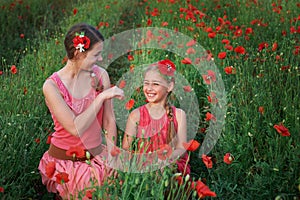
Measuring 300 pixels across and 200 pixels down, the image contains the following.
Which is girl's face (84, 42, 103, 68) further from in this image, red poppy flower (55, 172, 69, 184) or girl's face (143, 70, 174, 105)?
red poppy flower (55, 172, 69, 184)

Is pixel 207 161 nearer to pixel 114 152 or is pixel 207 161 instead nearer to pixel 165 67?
pixel 114 152

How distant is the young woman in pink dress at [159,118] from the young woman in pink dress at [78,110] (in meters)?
0.17

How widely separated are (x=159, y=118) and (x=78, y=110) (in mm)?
516

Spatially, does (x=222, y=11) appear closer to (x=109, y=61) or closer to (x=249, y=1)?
(x=249, y=1)

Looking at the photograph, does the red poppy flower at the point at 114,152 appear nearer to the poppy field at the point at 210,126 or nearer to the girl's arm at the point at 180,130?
the poppy field at the point at 210,126

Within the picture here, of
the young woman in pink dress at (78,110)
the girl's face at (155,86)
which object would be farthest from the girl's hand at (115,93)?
the girl's face at (155,86)

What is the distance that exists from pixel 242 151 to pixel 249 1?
3.46 meters

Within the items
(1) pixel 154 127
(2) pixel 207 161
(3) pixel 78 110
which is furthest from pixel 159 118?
(2) pixel 207 161

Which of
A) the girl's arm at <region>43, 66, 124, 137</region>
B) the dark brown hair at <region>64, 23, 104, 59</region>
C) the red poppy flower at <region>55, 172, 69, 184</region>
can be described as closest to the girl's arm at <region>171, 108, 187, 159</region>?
the girl's arm at <region>43, 66, 124, 137</region>

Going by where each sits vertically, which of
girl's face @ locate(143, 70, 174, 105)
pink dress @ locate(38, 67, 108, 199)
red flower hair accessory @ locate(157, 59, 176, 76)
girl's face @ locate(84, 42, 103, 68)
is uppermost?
girl's face @ locate(84, 42, 103, 68)

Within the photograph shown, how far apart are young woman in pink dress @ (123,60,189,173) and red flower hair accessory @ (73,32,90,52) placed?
428mm

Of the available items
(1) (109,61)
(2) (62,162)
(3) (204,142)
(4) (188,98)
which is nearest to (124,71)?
(1) (109,61)

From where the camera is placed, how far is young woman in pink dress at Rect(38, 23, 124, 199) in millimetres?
2428

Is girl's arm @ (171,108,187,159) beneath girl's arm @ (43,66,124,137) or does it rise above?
beneath
